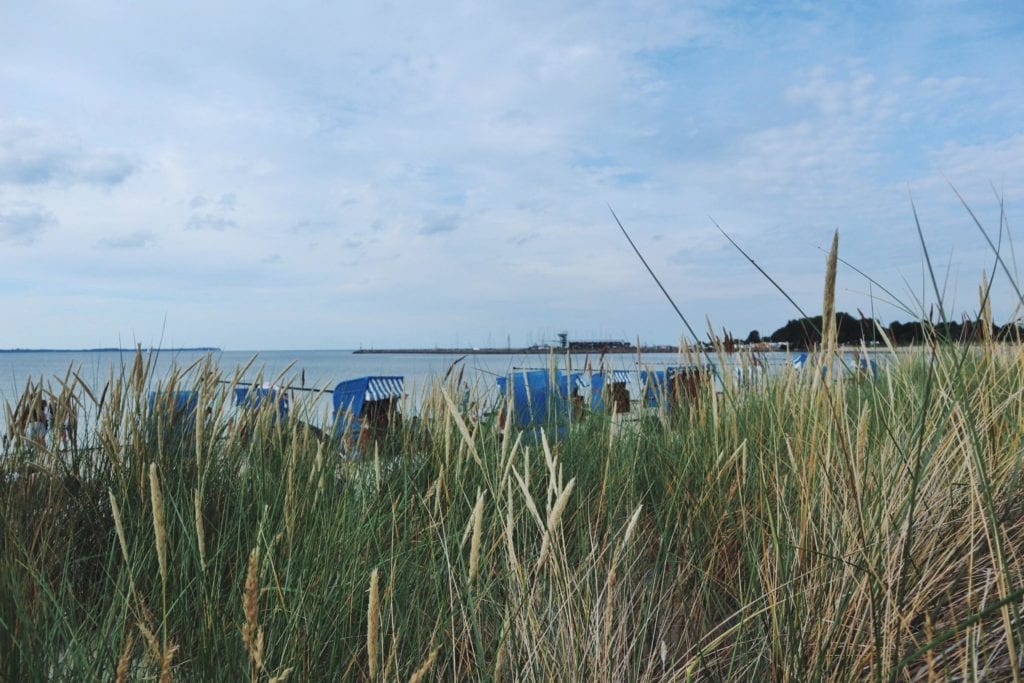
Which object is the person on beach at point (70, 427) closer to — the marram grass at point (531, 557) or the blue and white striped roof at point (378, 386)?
the marram grass at point (531, 557)

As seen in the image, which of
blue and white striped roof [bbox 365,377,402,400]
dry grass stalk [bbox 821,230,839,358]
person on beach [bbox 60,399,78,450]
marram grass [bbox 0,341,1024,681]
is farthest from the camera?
blue and white striped roof [bbox 365,377,402,400]

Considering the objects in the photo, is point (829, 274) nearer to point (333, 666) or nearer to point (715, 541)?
point (715, 541)

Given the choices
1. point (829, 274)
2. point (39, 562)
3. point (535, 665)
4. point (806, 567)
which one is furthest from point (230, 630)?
point (829, 274)

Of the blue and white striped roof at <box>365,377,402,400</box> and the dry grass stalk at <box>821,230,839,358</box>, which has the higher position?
the dry grass stalk at <box>821,230,839,358</box>

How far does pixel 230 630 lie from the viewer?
1.40m

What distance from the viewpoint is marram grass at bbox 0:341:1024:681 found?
3.76ft

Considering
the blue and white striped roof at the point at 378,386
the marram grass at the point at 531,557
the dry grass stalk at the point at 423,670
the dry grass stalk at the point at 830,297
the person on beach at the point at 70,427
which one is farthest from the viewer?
the blue and white striped roof at the point at 378,386

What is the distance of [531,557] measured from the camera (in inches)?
60.2

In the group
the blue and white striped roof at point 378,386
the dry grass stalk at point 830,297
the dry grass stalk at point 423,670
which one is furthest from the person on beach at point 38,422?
the blue and white striped roof at point 378,386

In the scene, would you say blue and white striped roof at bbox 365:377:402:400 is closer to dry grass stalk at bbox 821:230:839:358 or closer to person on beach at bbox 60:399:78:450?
person on beach at bbox 60:399:78:450

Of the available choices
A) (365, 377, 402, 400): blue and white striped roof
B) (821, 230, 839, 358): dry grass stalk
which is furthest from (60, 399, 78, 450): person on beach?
(365, 377, 402, 400): blue and white striped roof

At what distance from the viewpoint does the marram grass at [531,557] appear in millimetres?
1145

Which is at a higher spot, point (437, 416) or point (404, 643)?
point (437, 416)

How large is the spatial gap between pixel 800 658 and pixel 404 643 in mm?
788
